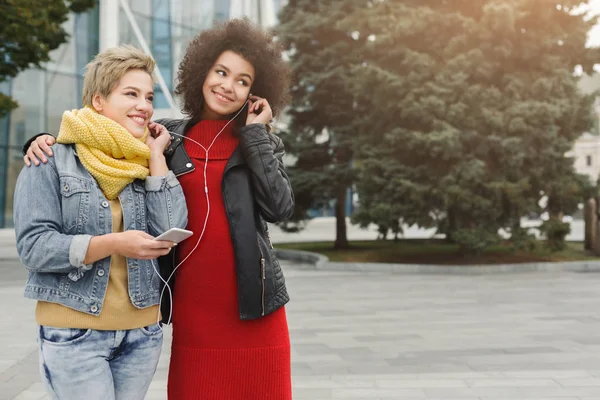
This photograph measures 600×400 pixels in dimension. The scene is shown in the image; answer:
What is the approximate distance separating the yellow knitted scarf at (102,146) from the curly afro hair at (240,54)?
566 millimetres

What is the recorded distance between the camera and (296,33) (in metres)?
19.0

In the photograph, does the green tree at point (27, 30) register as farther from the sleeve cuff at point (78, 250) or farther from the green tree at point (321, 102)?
the sleeve cuff at point (78, 250)

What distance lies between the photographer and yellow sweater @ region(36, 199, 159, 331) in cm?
219

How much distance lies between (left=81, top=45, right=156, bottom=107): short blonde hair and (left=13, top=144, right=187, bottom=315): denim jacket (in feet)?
0.71

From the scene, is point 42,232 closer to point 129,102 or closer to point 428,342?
point 129,102

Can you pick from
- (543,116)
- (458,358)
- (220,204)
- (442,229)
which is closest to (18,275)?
(442,229)

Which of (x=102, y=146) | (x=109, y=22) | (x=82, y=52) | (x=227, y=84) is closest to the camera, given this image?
(x=102, y=146)

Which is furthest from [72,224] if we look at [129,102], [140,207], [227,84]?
[227,84]

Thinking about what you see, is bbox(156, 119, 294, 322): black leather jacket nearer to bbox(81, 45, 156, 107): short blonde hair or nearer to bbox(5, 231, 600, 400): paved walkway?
bbox(81, 45, 156, 107): short blonde hair

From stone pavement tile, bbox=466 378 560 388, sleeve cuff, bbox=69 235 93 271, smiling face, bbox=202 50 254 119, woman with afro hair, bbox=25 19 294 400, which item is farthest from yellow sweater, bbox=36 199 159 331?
stone pavement tile, bbox=466 378 560 388

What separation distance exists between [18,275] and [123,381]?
475 inches

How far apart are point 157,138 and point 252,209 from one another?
428 millimetres

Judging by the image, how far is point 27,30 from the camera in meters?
13.4

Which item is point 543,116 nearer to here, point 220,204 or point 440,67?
point 440,67
